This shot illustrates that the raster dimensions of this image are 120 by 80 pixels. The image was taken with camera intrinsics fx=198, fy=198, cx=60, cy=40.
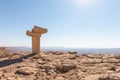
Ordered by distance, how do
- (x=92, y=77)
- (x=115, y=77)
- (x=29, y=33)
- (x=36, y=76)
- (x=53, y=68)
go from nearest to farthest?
(x=115, y=77) → (x=92, y=77) → (x=36, y=76) → (x=53, y=68) → (x=29, y=33)

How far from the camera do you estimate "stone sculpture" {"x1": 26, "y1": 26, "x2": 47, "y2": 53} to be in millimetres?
19984

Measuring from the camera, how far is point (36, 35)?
2017 cm

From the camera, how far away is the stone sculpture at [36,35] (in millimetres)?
19984

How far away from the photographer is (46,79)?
10.0m

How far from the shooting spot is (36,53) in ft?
66.3

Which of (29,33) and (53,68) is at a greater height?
(29,33)

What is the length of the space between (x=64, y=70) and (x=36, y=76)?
7.61 feet

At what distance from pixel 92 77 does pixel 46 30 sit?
1127 cm

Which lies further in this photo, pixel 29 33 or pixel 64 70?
pixel 29 33

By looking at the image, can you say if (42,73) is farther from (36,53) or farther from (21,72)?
A: (36,53)

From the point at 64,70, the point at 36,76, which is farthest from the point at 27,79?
the point at 64,70

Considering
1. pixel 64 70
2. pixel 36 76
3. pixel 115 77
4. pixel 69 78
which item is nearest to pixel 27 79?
pixel 36 76

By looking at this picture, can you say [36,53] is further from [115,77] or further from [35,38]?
[115,77]

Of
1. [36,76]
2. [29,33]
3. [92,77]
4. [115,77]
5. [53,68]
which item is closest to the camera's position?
[115,77]
